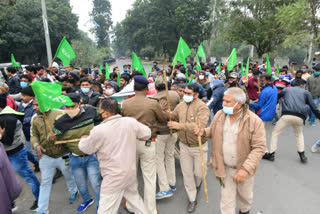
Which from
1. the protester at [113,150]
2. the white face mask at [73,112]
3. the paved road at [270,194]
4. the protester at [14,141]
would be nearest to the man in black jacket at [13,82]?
the paved road at [270,194]

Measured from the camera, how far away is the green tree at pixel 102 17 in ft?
229

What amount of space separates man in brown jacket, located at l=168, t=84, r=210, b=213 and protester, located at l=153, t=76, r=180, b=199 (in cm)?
37

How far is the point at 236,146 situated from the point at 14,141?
3.19 m

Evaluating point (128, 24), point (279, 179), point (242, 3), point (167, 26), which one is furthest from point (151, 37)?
point (279, 179)

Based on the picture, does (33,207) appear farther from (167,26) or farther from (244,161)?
(167,26)

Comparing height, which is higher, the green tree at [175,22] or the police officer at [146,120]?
the green tree at [175,22]

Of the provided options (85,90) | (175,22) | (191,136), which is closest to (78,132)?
(191,136)

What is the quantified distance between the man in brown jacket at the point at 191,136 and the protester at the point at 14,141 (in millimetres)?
2366

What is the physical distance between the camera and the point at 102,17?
71.8m

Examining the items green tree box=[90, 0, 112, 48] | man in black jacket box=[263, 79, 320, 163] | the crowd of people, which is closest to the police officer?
the crowd of people

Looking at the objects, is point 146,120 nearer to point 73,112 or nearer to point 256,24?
point 73,112

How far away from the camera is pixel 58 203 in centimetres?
373

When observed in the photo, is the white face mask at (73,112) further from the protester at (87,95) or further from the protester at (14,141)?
the protester at (87,95)

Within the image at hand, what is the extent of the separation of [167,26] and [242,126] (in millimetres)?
40585
